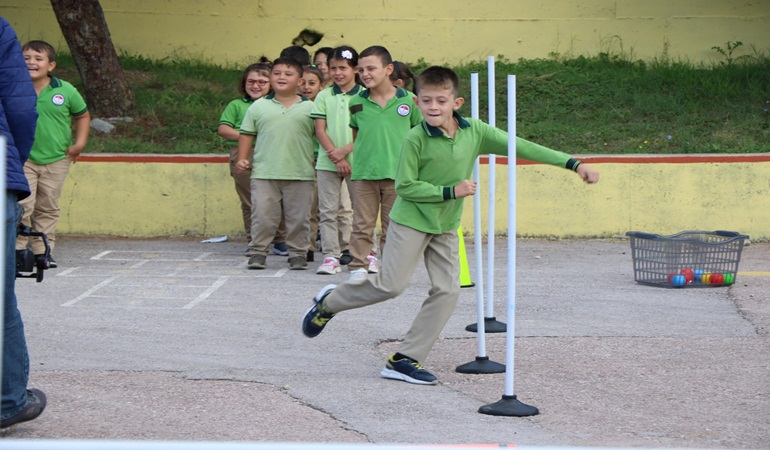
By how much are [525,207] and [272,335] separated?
524 centimetres

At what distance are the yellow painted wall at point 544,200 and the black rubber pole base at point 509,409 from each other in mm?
6209

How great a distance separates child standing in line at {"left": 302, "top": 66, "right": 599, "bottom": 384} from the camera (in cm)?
591

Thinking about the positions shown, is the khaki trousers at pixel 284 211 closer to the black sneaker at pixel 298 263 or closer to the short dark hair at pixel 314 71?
the black sneaker at pixel 298 263

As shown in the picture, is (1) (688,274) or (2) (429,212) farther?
(1) (688,274)

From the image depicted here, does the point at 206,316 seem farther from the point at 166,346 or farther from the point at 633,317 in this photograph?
the point at 633,317

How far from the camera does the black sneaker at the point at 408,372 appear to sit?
19.4 ft

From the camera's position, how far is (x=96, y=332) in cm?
710

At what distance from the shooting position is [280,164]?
9703 mm

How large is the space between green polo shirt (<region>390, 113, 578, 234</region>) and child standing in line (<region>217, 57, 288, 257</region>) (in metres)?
4.58

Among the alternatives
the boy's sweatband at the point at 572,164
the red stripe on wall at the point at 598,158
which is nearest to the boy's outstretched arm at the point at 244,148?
the red stripe on wall at the point at 598,158

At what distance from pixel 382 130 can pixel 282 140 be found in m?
1.16

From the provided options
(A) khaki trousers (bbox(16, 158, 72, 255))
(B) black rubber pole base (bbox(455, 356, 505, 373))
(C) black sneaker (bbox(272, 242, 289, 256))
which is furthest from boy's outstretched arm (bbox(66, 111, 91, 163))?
(B) black rubber pole base (bbox(455, 356, 505, 373))

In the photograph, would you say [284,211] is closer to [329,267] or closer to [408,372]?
[329,267]

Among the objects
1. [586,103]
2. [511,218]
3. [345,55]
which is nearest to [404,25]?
[586,103]
